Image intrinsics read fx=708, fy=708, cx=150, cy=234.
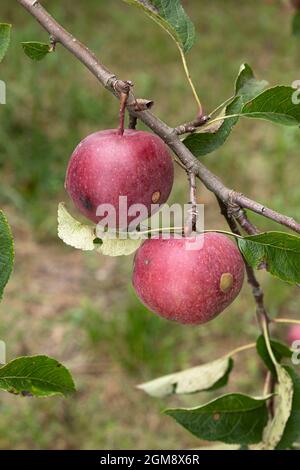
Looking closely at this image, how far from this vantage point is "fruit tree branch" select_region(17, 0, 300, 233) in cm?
62

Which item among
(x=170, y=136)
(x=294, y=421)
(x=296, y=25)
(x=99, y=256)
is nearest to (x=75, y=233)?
(x=170, y=136)

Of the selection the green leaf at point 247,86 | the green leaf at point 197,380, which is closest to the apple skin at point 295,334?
the green leaf at point 197,380

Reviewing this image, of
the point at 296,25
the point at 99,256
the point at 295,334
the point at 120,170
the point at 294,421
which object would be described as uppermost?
the point at 296,25

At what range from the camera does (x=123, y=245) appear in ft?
2.22

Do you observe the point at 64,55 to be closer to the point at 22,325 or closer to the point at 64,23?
the point at 64,23

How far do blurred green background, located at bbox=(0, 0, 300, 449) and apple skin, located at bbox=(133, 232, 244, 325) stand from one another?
92 cm

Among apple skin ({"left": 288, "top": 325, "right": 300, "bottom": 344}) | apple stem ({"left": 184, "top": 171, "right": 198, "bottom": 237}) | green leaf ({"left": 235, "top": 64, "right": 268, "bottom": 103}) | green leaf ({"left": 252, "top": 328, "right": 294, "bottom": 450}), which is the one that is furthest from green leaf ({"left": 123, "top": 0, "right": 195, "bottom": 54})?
apple skin ({"left": 288, "top": 325, "right": 300, "bottom": 344})

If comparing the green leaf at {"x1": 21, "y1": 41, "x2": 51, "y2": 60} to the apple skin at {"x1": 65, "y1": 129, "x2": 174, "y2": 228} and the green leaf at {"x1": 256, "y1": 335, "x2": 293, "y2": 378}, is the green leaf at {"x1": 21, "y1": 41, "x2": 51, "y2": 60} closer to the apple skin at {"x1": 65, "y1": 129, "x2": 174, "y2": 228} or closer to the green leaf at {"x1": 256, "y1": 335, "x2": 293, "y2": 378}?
the apple skin at {"x1": 65, "y1": 129, "x2": 174, "y2": 228}

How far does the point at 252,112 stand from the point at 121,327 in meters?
1.10

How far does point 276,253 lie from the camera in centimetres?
65

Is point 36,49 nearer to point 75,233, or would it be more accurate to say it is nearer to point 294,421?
point 75,233

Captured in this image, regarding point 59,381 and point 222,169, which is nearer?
point 59,381

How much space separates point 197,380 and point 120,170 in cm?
43
